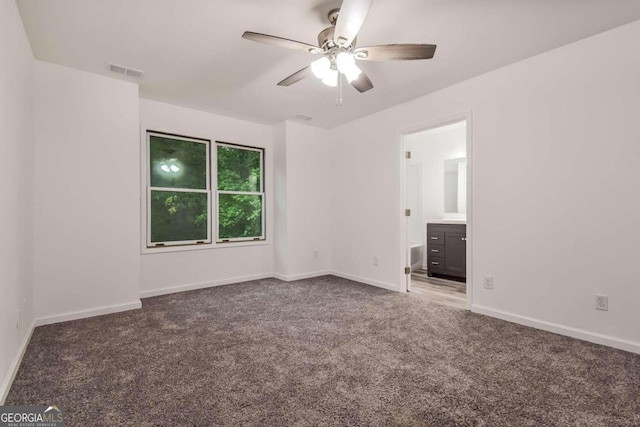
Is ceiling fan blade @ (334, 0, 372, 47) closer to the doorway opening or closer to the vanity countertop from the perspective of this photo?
the doorway opening

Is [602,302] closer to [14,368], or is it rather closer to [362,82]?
[362,82]

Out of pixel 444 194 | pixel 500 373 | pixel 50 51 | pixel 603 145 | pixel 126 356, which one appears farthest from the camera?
pixel 444 194

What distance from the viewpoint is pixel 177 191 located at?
429cm

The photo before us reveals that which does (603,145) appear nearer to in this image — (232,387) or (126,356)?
(232,387)

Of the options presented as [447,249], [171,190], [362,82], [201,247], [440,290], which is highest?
[362,82]

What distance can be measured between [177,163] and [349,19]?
10.9ft

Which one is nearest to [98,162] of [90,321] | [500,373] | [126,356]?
[90,321]

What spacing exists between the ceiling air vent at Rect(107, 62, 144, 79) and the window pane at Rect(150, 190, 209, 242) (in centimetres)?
147

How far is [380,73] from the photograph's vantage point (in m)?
3.22

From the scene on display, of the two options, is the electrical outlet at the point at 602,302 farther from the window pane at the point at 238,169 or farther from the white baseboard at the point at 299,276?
the window pane at the point at 238,169

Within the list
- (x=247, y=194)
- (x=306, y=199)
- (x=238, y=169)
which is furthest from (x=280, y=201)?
(x=238, y=169)

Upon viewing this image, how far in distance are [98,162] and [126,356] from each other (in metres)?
2.08

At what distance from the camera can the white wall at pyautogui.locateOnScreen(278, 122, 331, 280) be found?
4.94 m

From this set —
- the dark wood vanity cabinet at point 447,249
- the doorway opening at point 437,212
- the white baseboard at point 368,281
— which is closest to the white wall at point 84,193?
the white baseboard at point 368,281
